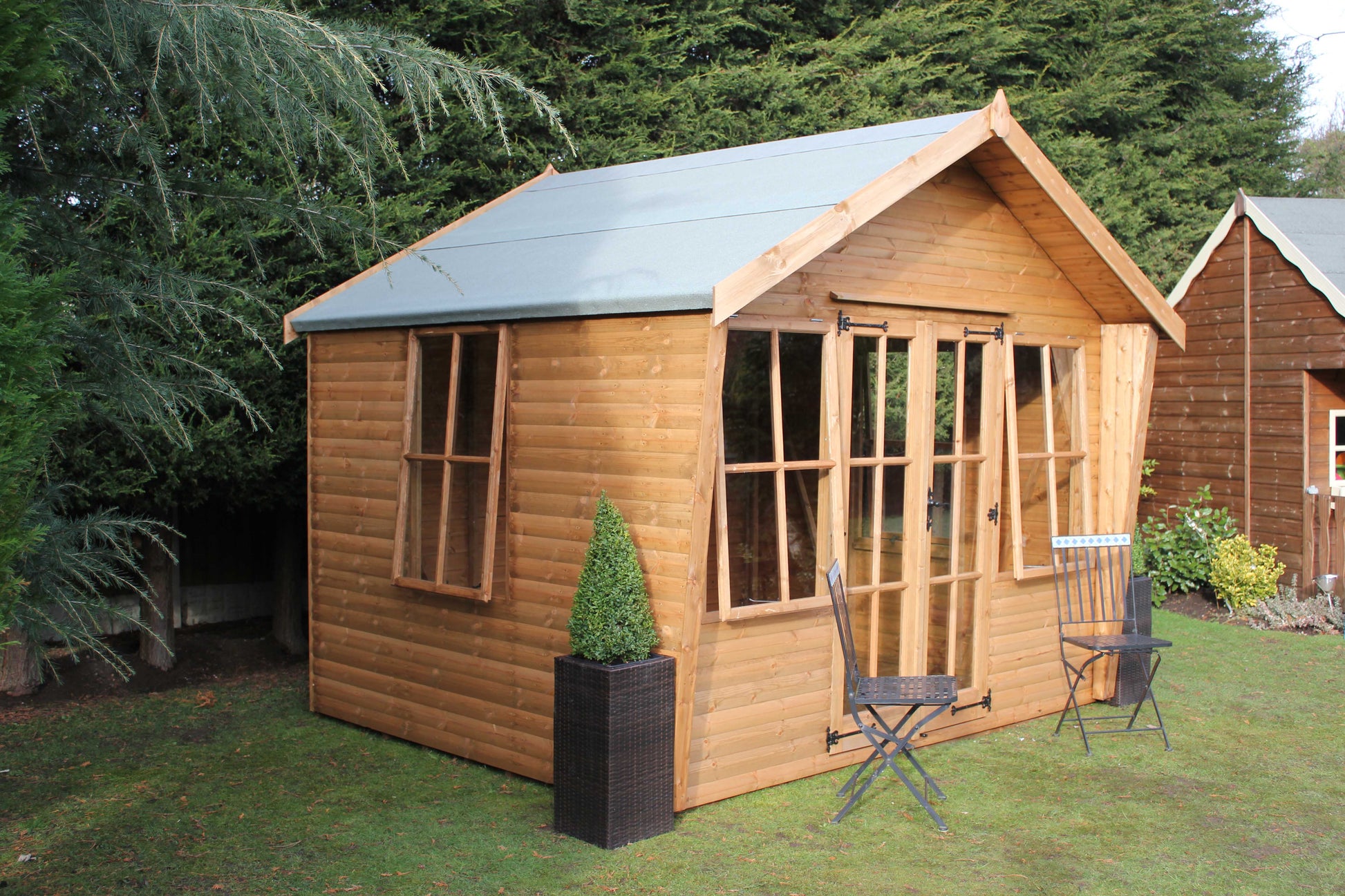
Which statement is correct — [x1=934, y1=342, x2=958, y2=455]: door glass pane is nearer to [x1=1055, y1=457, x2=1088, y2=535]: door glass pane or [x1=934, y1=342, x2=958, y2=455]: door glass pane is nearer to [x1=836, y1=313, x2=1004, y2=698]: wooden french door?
[x1=836, y1=313, x2=1004, y2=698]: wooden french door

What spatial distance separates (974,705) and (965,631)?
1.46ft

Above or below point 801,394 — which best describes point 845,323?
above

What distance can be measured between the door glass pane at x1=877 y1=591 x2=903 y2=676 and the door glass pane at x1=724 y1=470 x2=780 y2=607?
3.01ft

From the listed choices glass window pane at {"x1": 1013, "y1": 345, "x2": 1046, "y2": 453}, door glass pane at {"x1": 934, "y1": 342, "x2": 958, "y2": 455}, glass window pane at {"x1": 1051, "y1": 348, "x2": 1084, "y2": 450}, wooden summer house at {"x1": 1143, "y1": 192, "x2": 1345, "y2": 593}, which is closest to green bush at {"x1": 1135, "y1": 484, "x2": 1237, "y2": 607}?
wooden summer house at {"x1": 1143, "y1": 192, "x2": 1345, "y2": 593}

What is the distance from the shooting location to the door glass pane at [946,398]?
6.89 m

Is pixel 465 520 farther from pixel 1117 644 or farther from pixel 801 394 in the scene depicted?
pixel 1117 644

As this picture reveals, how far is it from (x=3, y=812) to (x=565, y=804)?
2.80 m

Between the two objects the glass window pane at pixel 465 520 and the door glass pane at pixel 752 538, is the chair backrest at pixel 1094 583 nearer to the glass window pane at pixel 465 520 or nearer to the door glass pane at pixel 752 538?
the door glass pane at pixel 752 538

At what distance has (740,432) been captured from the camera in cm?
584

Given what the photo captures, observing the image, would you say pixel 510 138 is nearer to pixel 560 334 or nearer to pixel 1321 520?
pixel 560 334

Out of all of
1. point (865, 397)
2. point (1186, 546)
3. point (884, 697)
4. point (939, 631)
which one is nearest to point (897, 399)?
point (865, 397)

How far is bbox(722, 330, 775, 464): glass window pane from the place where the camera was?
577cm

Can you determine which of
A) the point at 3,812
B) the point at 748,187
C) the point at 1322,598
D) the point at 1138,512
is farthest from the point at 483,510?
the point at 1138,512

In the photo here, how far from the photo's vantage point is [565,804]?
5.39 m
